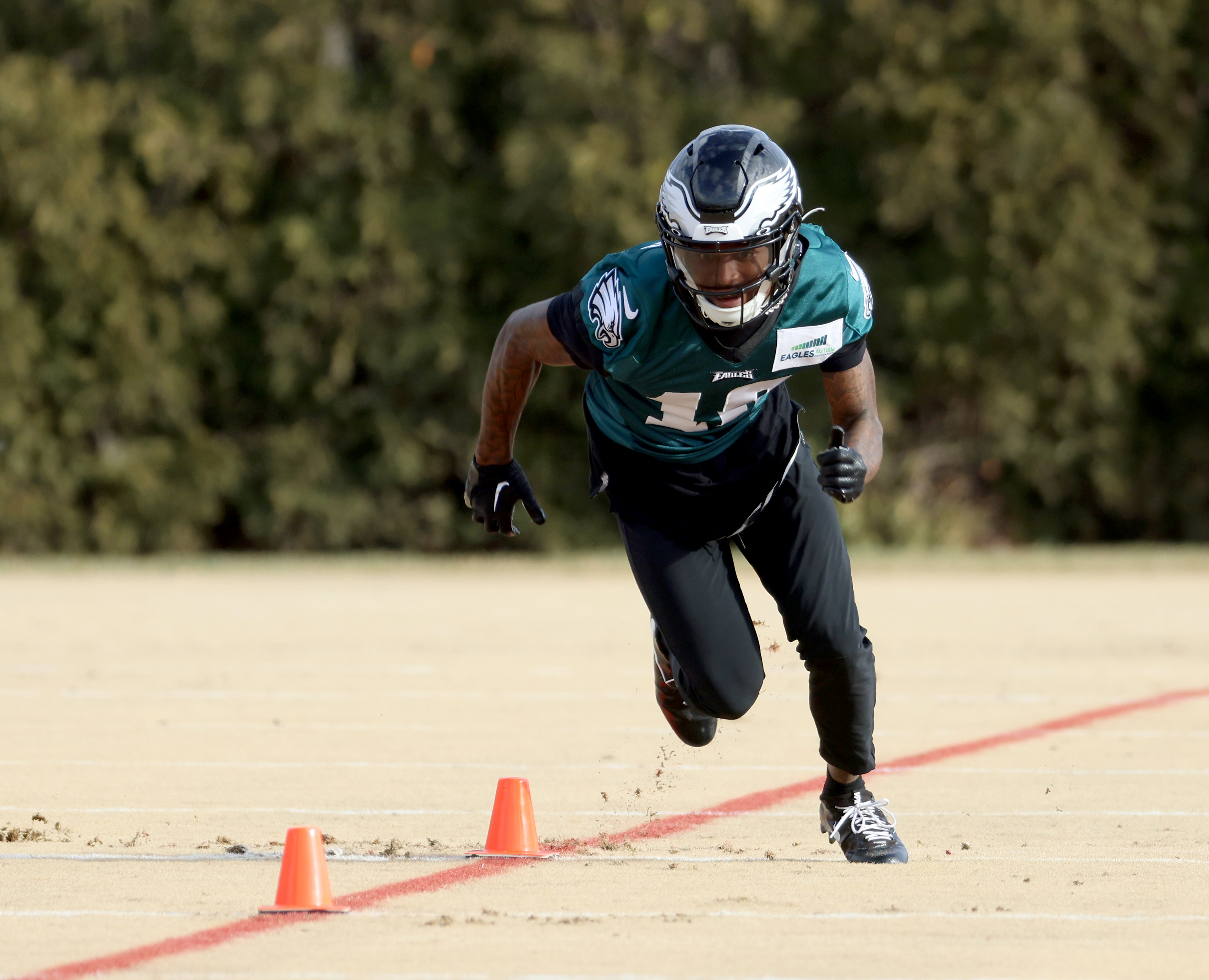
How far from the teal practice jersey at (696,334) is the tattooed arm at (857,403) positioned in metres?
0.14

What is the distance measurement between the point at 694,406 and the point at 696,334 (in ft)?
1.00

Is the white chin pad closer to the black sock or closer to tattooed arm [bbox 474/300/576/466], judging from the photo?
tattooed arm [bbox 474/300/576/466]

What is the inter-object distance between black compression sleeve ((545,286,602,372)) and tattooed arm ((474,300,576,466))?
32mm

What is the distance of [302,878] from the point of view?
512 centimetres

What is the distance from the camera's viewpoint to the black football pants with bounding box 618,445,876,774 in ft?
20.0

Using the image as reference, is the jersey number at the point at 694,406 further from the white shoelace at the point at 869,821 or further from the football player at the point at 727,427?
the white shoelace at the point at 869,821

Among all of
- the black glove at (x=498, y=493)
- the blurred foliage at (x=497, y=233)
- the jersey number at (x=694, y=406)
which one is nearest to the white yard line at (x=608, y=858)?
the black glove at (x=498, y=493)

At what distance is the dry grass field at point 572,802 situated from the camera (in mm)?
4773

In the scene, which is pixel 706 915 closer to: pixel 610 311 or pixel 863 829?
pixel 863 829

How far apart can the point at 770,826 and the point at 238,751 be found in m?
2.96

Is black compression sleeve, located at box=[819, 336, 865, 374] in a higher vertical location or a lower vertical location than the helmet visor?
lower

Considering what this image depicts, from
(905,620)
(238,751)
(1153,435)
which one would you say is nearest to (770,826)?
(238,751)

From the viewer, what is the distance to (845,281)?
5969 millimetres

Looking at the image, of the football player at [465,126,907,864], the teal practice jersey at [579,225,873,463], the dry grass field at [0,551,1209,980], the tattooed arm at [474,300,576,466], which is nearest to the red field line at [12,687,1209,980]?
the dry grass field at [0,551,1209,980]
